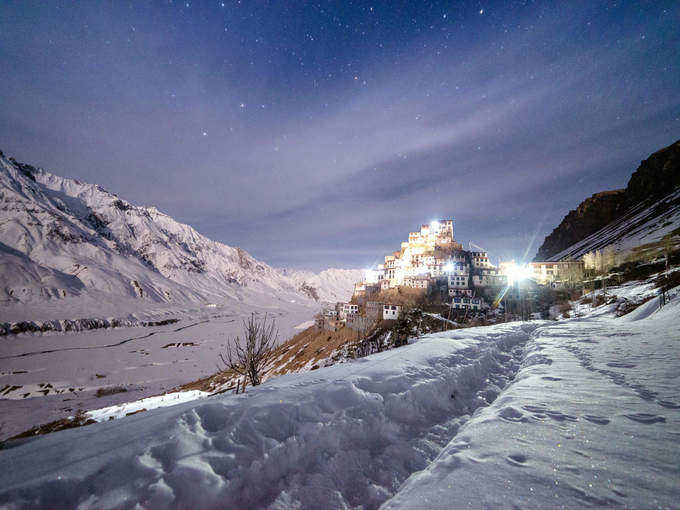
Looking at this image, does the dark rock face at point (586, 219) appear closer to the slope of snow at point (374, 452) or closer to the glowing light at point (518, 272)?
the glowing light at point (518, 272)

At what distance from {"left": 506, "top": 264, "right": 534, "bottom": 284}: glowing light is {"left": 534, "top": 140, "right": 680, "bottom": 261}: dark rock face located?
118 m

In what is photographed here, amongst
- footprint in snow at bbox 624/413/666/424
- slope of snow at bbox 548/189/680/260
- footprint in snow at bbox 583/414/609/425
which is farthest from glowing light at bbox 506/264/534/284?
footprint in snow at bbox 583/414/609/425

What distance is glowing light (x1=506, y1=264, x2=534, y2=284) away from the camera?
68988 mm

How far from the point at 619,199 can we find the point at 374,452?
233 meters

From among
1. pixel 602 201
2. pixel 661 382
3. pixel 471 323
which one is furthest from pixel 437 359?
pixel 602 201

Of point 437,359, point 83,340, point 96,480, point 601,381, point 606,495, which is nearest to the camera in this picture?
point 606,495

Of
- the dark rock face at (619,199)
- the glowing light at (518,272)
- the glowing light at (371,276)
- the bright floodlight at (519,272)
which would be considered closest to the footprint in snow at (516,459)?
the glowing light at (518,272)

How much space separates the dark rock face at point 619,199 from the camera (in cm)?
12762

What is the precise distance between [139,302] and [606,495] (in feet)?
693

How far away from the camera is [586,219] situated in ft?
537

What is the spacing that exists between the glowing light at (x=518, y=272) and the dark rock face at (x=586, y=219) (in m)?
118

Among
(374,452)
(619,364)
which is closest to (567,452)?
(374,452)

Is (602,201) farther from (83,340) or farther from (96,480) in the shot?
A: (83,340)

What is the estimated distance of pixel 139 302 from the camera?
164 metres
